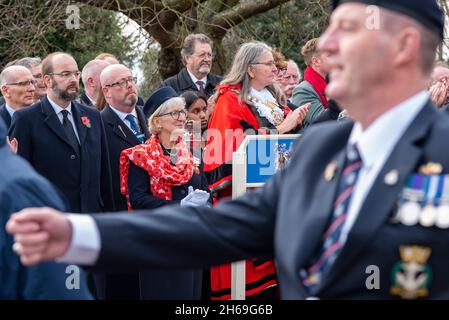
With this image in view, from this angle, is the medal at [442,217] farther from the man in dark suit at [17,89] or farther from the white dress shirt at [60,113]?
the man in dark suit at [17,89]

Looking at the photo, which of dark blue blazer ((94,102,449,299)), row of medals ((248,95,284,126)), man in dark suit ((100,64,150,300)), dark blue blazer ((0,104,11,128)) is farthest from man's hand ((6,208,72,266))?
dark blue blazer ((0,104,11,128))

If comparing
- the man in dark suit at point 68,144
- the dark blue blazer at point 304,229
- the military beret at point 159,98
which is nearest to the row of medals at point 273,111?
the military beret at point 159,98

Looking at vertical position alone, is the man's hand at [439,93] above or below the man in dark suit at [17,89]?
below

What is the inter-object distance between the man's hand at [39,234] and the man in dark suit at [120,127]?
4.64m

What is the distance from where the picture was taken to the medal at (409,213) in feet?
7.47

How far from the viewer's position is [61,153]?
6664 millimetres

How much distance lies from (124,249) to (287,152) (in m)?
4.41

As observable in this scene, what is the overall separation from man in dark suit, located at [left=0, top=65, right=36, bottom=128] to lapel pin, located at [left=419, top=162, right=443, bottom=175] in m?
5.80

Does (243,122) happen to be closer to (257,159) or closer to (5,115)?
(257,159)

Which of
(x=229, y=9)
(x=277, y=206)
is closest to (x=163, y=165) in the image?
(x=277, y=206)

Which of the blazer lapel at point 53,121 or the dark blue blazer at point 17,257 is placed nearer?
the dark blue blazer at point 17,257

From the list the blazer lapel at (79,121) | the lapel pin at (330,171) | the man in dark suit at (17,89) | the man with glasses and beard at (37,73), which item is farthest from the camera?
the man with glasses and beard at (37,73)

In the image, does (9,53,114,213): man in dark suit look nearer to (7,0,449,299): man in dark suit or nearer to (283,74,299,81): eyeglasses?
(283,74,299,81): eyeglasses
